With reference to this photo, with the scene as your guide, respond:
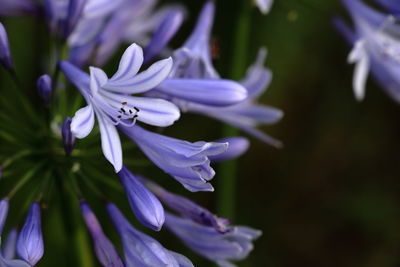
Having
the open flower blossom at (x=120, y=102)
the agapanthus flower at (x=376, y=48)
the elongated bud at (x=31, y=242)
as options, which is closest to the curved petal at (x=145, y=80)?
the open flower blossom at (x=120, y=102)

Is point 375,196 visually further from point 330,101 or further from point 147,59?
point 147,59

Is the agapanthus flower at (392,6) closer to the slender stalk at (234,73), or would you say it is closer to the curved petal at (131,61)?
the slender stalk at (234,73)

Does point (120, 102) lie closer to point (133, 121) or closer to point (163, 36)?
point (133, 121)

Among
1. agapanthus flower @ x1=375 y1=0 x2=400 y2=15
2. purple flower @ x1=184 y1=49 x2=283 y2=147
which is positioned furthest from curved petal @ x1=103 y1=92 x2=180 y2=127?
agapanthus flower @ x1=375 y1=0 x2=400 y2=15

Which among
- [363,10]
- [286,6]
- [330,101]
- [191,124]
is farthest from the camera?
[330,101]

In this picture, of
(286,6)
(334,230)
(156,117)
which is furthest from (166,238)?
Result: (156,117)

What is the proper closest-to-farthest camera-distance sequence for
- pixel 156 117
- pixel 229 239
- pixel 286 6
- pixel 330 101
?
1. pixel 156 117
2. pixel 229 239
3. pixel 286 6
4. pixel 330 101

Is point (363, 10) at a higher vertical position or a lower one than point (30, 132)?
higher

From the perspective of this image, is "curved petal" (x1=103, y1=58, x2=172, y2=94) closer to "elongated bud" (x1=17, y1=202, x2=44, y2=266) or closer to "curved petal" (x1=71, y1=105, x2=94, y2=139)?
"curved petal" (x1=71, y1=105, x2=94, y2=139)
